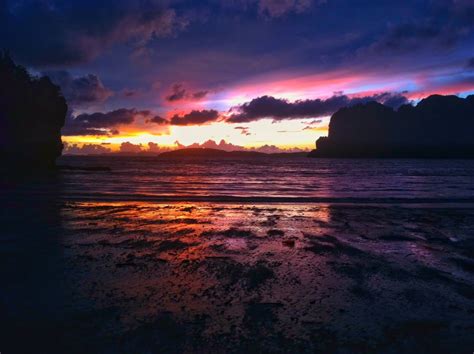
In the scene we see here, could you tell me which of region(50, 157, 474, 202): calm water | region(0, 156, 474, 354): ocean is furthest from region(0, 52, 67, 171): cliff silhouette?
region(0, 156, 474, 354): ocean

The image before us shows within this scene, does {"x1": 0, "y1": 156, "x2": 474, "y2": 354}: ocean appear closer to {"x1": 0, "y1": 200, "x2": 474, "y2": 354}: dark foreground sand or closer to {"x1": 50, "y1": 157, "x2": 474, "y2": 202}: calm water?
{"x1": 0, "y1": 200, "x2": 474, "y2": 354}: dark foreground sand

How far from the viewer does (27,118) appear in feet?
209

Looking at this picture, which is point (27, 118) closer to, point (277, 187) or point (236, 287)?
point (277, 187)

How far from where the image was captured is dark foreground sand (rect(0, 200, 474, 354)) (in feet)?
14.6

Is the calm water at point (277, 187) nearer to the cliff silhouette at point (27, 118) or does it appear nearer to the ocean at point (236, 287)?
the ocean at point (236, 287)

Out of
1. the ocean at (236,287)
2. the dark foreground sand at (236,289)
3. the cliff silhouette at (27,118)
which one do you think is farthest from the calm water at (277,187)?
the cliff silhouette at (27,118)

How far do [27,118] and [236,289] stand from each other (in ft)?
231

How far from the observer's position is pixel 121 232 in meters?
11.4

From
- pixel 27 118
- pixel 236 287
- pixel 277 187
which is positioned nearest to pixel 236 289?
pixel 236 287

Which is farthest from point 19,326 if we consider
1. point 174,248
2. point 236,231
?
point 236,231

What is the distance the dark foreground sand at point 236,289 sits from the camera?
445 cm

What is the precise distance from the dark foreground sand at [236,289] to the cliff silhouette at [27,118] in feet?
188

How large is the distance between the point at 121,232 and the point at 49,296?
562cm

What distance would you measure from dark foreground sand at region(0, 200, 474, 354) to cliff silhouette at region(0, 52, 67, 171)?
188 feet
